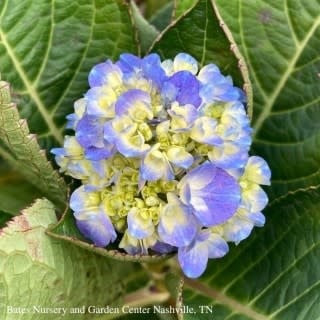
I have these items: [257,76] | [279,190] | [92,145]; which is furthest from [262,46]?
[92,145]

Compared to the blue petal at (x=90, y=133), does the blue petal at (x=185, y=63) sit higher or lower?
higher

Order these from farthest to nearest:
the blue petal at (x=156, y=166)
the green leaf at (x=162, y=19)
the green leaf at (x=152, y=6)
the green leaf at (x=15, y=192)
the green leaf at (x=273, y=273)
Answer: the green leaf at (x=152, y=6), the green leaf at (x=162, y=19), the green leaf at (x=15, y=192), the green leaf at (x=273, y=273), the blue petal at (x=156, y=166)

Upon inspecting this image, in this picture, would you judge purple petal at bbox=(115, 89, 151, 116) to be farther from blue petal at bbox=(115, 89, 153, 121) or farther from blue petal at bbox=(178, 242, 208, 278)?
blue petal at bbox=(178, 242, 208, 278)

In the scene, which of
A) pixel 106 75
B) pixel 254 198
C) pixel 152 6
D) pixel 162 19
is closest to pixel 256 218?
pixel 254 198

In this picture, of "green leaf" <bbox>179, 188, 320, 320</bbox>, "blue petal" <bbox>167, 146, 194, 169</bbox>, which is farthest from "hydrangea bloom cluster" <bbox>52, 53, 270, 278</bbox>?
"green leaf" <bbox>179, 188, 320, 320</bbox>

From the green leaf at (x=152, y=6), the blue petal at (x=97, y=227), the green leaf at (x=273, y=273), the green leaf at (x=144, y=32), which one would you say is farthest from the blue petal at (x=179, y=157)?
the green leaf at (x=152, y=6)

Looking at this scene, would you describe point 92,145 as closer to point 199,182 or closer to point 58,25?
point 199,182

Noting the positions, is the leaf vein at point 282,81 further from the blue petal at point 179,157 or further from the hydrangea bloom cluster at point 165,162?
the blue petal at point 179,157
